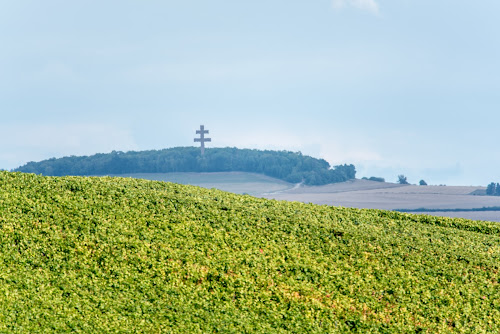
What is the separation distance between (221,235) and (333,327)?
3.31m

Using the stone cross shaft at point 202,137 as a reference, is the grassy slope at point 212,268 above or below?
below

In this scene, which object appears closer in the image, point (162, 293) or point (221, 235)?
point (162, 293)

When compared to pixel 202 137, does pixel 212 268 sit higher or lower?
lower

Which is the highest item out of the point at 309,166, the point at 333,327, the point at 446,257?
the point at 309,166

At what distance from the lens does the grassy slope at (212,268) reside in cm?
1011

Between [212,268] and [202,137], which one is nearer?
[212,268]

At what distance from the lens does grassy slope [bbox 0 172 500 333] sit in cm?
1011

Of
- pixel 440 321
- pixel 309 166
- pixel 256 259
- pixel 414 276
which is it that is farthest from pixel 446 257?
pixel 309 166

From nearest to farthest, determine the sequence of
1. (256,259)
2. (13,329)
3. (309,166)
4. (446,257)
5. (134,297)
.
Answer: (13,329) → (134,297) → (256,259) → (446,257) → (309,166)

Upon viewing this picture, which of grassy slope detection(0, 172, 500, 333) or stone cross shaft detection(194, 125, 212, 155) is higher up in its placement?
stone cross shaft detection(194, 125, 212, 155)

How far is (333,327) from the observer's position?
10367 millimetres

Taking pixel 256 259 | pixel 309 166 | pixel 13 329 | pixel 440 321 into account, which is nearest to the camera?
pixel 13 329

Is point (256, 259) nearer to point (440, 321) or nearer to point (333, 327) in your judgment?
point (333, 327)

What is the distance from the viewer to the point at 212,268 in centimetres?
1128
